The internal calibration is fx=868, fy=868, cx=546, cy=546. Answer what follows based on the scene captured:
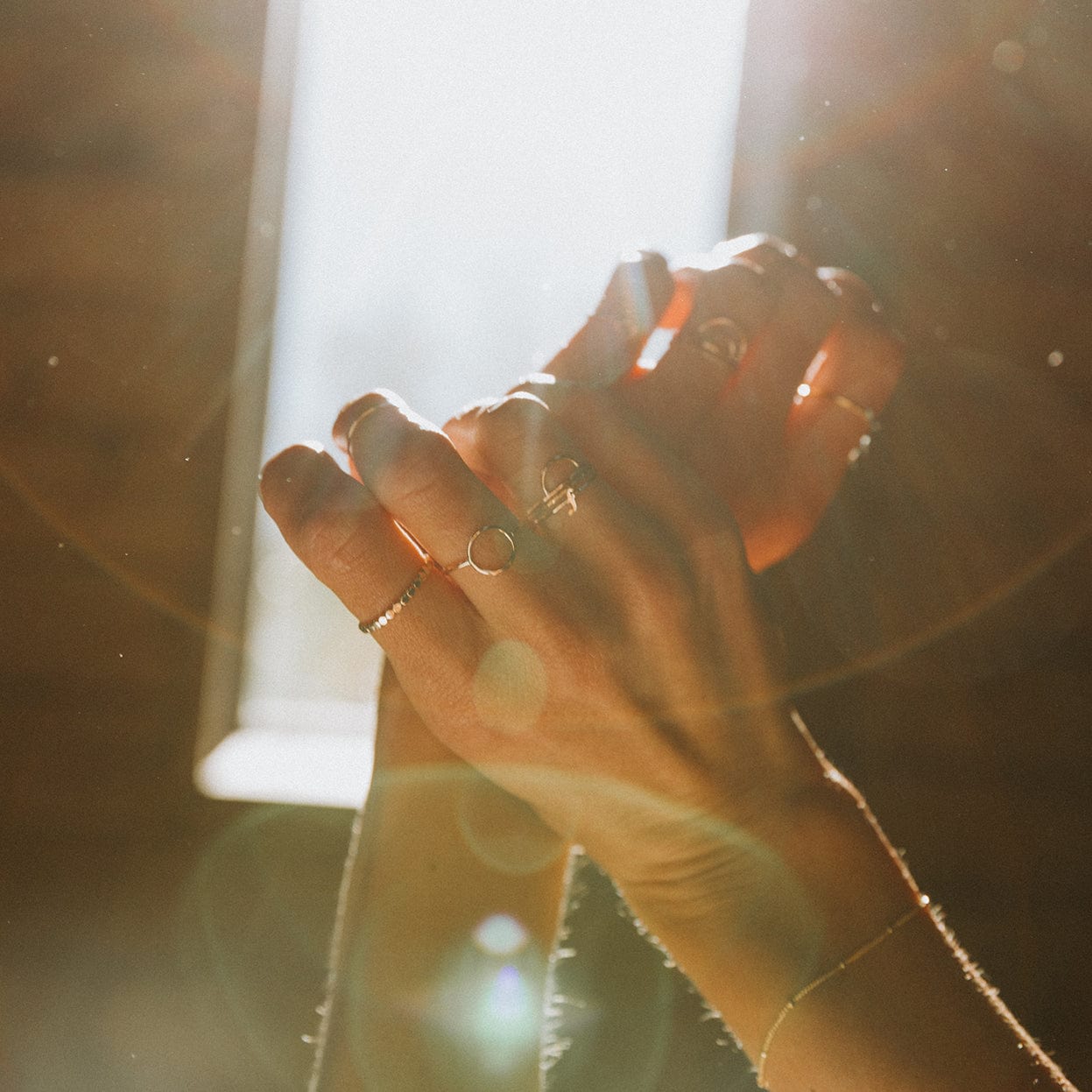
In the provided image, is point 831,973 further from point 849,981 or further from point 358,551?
point 358,551

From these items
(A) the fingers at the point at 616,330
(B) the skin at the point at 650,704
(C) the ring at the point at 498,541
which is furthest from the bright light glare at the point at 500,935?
(A) the fingers at the point at 616,330

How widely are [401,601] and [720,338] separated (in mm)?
440

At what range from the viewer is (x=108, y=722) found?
111cm

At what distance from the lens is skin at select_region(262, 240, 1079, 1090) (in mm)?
577

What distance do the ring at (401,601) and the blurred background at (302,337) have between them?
47 centimetres

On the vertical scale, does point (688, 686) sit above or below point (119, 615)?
above

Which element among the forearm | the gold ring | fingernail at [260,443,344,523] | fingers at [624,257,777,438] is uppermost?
fingers at [624,257,777,438]

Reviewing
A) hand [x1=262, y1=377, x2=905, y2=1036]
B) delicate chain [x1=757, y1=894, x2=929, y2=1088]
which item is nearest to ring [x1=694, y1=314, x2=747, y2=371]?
hand [x1=262, y1=377, x2=905, y2=1036]

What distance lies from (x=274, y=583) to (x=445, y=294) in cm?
43

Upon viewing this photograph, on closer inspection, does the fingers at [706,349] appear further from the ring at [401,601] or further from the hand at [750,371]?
the ring at [401,601]

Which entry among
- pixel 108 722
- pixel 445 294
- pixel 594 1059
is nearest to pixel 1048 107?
pixel 445 294

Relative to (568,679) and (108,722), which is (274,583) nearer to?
(108,722)

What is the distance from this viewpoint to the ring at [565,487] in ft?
2.07

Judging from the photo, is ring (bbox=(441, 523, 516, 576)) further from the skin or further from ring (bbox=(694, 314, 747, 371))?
ring (bbox=(694, 314, 747, 371))
